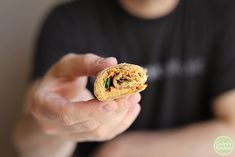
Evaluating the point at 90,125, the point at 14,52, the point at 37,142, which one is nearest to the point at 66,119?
the point at 90,125

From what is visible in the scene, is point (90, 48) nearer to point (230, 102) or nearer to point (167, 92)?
point (167, 92)

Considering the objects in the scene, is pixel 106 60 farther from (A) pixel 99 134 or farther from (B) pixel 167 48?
(B) pixel 167 48

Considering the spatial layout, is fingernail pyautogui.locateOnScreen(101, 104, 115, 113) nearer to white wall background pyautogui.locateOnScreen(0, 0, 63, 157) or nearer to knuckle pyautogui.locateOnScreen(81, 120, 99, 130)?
knuckle pyautogui.locateOnScreen(81, 120, 99, 130)

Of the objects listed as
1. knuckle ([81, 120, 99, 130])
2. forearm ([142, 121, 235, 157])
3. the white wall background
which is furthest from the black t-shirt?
knuckle ([81, 120, 99, 130])

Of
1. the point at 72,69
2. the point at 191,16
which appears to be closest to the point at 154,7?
the point at 191,16

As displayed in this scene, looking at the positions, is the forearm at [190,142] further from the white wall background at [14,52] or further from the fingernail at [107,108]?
the white wall background at [14,52]
